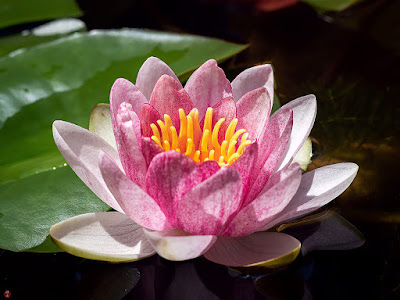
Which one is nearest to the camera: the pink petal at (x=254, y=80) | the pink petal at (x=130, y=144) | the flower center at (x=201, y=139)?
the pink petal at (x=130, y=144)

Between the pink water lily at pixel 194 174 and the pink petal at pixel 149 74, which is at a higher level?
the pink petal at pixel 149 74

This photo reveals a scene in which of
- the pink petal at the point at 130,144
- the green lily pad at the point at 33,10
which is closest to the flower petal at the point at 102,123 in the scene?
the pink petal at the point at 130,144

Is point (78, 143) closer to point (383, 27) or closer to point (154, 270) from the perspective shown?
point (154, 270)

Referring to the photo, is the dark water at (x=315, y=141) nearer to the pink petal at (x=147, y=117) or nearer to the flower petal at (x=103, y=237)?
the flower petal at (x=103, y=237)

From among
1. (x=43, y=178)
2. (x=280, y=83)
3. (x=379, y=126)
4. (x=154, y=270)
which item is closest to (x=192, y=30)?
(x=280, y=83)

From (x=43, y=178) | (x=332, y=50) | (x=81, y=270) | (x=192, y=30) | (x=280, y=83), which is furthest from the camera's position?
(x=192, y=30)

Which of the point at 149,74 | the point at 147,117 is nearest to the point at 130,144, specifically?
the point at 147,117

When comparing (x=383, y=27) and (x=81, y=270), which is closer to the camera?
(x=81, y=270)
